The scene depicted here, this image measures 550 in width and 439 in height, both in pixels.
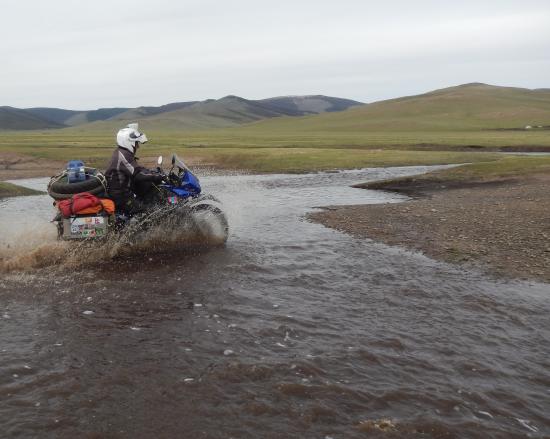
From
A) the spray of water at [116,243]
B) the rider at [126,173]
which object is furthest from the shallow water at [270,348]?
the rider at [126,173]

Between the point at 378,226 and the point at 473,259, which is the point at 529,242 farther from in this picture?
the point at 378,226

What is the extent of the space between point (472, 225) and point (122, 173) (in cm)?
1058

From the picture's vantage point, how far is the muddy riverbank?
39.6ft

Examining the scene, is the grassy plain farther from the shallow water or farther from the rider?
the shallow water

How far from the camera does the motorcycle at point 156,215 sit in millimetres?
11219


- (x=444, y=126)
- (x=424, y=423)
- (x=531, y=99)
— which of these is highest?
(x=531, y=99)

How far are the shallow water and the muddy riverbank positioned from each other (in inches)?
47.2

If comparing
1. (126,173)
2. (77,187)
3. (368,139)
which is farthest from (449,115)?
(77,187)

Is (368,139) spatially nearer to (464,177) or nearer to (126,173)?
(464,177)

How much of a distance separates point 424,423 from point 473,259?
7368 mm

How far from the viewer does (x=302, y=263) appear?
12.0 metres

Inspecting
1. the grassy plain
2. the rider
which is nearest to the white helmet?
the rider

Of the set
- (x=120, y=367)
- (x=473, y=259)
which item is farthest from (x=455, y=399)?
(x=473, y=259)

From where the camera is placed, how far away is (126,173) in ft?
40.0
